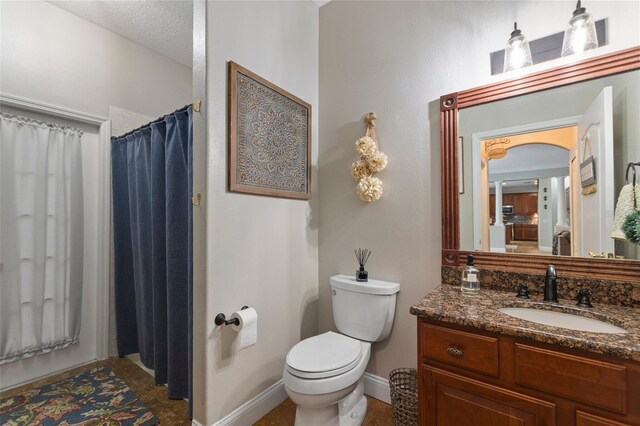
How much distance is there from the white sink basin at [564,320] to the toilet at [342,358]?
637 mm

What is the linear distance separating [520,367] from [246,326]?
1.17 metres

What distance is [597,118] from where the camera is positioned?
4.11 feet

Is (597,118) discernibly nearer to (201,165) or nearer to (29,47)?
(201,165)

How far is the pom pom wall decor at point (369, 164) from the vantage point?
5.75ft

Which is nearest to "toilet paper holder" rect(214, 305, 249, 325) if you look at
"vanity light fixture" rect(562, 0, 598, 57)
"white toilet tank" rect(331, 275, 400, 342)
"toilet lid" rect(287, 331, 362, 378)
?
"toilet lid" rect(287, 331, 362, 378)

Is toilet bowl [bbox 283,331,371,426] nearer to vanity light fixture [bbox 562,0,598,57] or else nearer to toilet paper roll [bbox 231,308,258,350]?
toilet paper roll [bbox 231,308,258,350]

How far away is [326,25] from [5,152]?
2.39 m

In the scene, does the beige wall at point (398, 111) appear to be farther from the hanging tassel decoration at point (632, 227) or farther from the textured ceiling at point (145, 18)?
the textured ceiling at point (145, 18)

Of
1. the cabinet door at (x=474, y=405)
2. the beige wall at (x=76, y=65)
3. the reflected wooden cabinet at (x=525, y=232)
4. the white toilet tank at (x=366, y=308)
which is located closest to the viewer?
the cabinet door at (x=474, y=405)

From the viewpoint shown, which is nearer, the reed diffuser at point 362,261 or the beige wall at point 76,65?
the reed diffuser at point 362,261

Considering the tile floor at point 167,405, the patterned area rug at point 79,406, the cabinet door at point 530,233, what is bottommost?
the tile floor at point 167,405

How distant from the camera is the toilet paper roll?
140cm

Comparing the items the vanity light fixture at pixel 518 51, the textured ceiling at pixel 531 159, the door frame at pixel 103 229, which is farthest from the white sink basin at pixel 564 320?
the door frame at pixel 103 229

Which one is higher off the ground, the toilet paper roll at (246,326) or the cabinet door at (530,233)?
the cabinet door at (530,233)
